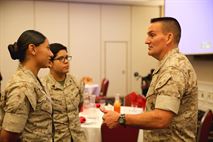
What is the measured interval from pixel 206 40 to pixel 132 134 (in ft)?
4.85

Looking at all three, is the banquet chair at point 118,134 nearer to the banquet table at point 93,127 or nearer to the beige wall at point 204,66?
the banquet table at point 93,127

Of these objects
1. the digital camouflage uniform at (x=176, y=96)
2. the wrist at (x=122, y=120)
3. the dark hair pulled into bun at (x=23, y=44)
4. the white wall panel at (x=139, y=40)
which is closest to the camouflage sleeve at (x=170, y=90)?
the digital camouflage uniform at (x=176, y=96)

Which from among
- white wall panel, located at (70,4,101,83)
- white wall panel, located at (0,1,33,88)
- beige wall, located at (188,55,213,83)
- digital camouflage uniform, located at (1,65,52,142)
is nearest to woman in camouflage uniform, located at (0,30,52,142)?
digital camouflage uniform, located at (1,65,52,142)

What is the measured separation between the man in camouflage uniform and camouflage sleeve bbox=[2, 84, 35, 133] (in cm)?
48

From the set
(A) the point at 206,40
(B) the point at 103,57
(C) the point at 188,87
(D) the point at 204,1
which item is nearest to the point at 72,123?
(C) the point at 188,87

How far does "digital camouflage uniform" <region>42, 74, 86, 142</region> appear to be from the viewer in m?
2.31

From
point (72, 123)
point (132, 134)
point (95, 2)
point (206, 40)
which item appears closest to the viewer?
point (72, 123)

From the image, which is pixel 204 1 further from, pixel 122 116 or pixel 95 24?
pixel 95 24

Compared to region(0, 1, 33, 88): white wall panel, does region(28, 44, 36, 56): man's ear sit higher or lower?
lower

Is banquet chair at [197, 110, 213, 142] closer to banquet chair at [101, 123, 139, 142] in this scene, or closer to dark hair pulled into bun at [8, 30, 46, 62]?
banquet chair at [101, 123, 139, 142]

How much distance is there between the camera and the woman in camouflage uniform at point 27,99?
5.30 feet

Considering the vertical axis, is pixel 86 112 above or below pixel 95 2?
below

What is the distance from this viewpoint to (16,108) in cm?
160

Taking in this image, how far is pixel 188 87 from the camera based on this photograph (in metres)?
1.53
